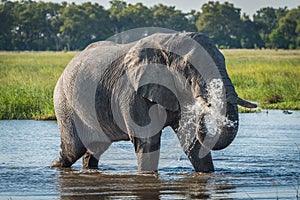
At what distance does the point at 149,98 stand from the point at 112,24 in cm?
8314

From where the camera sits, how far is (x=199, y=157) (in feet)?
27.9

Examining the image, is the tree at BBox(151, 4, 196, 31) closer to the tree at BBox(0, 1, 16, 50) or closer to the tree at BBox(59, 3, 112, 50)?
the tree at BBox(59, 3, 112, 50)

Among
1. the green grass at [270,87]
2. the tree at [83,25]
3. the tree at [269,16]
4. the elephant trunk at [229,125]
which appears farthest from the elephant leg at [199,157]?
the tree at [269,16]

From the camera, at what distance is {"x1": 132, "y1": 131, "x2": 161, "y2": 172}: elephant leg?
8.22 metres

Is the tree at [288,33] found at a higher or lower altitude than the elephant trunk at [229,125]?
lower

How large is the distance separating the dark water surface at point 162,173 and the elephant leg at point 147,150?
0.45 ft

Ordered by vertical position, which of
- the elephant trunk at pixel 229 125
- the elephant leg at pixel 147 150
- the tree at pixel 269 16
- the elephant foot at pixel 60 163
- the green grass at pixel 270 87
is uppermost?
the elephant trunk at pixel 229 125

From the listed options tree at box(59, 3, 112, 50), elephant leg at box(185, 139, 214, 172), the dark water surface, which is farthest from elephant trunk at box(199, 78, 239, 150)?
tree at box(59, 3, 112, 50)

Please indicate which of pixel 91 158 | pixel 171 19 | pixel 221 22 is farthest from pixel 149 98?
pixel 171 19

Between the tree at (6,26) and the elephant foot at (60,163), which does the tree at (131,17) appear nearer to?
the tree at (6,26)

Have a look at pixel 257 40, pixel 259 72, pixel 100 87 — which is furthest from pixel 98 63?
pixel 257 40

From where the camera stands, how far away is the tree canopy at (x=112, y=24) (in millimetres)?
79875

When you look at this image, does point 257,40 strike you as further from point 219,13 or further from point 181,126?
point 181,126

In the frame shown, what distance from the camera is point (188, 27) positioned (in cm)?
9550
